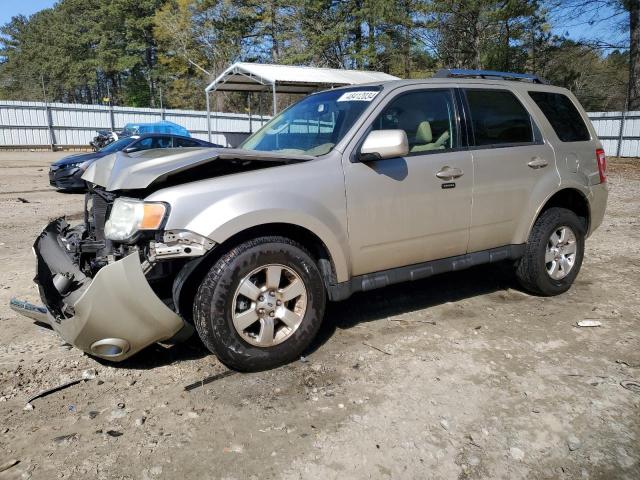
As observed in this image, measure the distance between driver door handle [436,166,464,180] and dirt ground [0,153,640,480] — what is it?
1.20 m

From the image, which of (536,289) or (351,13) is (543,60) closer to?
(351,13)

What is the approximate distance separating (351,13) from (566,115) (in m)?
30.8

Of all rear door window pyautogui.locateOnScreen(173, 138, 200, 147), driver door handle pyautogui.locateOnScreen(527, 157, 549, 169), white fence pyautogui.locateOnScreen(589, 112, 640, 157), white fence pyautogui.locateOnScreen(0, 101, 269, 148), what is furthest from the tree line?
driver door handle pyautogui.locateOnScreen(527, 157, 549, 169)

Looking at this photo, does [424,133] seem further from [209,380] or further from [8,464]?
[8,464]

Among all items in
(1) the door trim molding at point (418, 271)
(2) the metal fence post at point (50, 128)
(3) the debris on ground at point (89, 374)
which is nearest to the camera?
(3) the debris on ground at point (89, 374)

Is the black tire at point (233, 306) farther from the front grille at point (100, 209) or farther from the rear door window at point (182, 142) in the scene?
the rear door window at point (182, 142)

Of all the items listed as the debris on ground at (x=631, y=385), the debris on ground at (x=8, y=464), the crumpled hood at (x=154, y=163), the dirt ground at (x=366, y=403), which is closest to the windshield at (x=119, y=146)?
the dirt ground at (x=366, y=403)

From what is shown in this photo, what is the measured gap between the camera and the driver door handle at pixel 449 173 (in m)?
3.91

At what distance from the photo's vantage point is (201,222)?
300 centimetres

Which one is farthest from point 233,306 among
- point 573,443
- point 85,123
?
point 85,123

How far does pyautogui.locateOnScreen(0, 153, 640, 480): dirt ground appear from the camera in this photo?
248 cm

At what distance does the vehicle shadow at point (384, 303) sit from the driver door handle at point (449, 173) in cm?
125

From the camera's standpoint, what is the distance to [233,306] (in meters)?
3.14

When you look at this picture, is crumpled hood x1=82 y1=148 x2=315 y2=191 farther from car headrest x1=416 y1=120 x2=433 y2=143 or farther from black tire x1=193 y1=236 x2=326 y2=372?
car headrest x1=416 y1=120 x2=433 y2=143
